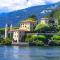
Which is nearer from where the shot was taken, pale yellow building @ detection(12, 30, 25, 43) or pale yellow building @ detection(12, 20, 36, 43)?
pale yellow building @ detection(12, 30, 25, 43)

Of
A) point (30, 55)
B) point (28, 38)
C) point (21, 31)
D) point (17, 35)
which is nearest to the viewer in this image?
point (30, 55)

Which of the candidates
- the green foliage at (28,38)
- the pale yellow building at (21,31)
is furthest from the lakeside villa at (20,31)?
the green foliage at (28,38)

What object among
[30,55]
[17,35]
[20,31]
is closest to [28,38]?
[17,35]

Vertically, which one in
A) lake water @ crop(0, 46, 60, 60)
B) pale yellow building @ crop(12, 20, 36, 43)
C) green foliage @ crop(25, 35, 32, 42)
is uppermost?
pale yellow building @ crop(12, 20, 36, 43)

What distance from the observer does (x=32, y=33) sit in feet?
244

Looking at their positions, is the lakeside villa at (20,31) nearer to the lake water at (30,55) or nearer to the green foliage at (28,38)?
the green foliage at (28,38)

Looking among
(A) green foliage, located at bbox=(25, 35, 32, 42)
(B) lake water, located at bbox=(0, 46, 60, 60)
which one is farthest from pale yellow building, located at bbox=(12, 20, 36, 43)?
(B) lake water, located at bbox=(0, 46, 60, 60)

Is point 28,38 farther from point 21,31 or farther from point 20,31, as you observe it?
point 20,31

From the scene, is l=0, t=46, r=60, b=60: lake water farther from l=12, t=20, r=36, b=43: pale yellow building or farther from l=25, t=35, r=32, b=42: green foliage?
l=12, t=20, r=36, b=43: pale yellow building

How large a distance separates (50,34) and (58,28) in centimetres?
472

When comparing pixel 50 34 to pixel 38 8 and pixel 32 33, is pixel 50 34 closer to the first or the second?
pixel 32 33

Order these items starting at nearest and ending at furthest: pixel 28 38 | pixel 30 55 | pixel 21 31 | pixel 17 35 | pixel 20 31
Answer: pixel 30 55
pixel 28 38
pixel 17 35
pixel 21 31
pixel 20 31

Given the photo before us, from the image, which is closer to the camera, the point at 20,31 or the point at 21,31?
the point at 21,31

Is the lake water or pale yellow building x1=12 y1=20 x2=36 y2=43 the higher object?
pale yellow building x1=12 y1=20 x2=36 y2=43
